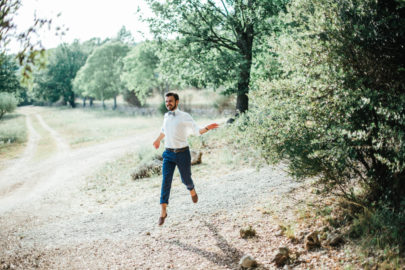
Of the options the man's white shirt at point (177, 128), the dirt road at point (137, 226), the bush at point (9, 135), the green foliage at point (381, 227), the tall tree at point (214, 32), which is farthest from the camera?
the bush at point (9, 135)

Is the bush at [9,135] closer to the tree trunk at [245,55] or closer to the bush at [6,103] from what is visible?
the bush at [6,103]

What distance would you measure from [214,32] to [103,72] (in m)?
38.6

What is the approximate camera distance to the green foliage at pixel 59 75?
5781 cm

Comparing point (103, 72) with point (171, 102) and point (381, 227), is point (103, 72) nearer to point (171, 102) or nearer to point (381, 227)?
point (171, 102)

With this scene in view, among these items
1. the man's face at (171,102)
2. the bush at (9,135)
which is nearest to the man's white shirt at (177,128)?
the man's face at (171,102)

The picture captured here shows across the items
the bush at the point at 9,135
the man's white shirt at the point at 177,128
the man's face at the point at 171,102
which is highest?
the man's face at the point at 171,102

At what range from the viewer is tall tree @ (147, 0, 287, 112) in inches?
527

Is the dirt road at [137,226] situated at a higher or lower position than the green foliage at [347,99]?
lower

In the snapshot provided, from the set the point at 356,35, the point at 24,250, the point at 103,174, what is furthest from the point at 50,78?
the point at 356,35

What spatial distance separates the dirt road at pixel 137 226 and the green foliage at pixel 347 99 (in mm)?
1756

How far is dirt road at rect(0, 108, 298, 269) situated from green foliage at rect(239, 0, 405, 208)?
176 cm

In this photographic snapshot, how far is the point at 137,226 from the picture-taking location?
6.65 metres

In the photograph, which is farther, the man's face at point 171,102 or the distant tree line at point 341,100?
the man's face at point 171,102

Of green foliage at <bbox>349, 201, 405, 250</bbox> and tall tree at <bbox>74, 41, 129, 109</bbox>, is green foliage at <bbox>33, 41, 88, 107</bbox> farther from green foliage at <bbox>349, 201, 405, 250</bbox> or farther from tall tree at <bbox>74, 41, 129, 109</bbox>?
green foliage at <bbox>349, 201, 405, 250</bbox>
